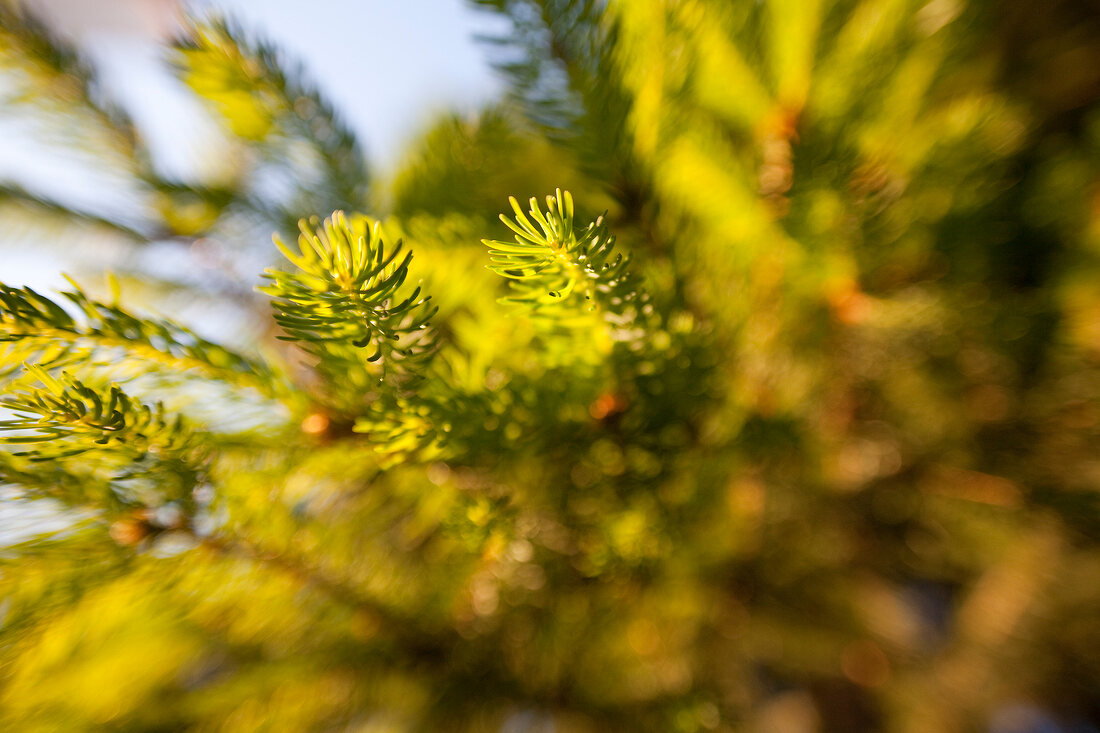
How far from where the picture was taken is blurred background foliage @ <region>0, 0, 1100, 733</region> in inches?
8.7

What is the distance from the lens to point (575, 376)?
0.75 ft

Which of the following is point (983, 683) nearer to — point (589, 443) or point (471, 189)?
point (589, 443)

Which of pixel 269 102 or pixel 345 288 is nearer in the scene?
pixel 345 288

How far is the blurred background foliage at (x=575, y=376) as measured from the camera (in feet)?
0.73

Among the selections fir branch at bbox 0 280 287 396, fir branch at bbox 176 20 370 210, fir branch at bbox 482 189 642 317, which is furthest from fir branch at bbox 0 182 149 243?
fir branch at bbox 482 189 642 317

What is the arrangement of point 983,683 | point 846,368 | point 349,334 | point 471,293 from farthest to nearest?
point 983,683 < point 846,368 < point 471,293 < point 349,334

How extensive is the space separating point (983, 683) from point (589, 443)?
0.58 meters

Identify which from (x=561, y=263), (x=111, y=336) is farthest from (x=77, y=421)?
(x=561, y=263)

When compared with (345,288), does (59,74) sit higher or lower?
higher

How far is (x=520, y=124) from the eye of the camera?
367 millimetres

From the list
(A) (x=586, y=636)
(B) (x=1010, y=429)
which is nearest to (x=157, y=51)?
(A) (x=586, y=636)

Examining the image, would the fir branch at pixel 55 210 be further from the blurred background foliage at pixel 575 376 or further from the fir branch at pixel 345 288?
the fir branch at pixel 345 288

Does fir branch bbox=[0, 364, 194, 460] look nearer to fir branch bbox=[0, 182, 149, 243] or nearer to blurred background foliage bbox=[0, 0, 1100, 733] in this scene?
blurred background foliage bbox=[0, 0, 1100, 733]

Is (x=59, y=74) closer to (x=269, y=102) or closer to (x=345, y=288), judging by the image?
(x=269, y=102)
